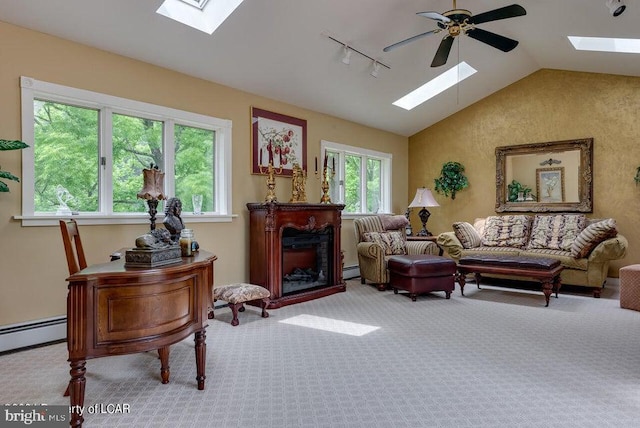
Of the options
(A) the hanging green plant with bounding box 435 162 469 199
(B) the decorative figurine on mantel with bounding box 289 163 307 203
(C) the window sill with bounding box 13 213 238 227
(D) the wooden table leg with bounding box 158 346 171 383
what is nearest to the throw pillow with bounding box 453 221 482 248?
(A) the hanging green plant with bounding box 435 162 469 199

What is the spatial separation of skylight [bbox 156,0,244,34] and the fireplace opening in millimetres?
2368

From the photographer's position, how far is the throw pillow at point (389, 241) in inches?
223

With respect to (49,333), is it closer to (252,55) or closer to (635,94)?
(252,55)

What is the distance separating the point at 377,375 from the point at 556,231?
4.40m

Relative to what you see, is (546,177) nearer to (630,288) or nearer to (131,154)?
(630,288)

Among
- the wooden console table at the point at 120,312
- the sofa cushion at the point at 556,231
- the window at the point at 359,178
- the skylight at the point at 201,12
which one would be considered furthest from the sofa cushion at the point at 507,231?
the wooden console table at the point at 120,312

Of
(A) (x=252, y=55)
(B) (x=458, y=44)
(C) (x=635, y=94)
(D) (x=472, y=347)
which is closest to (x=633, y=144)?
(C) (x=635, y=94)

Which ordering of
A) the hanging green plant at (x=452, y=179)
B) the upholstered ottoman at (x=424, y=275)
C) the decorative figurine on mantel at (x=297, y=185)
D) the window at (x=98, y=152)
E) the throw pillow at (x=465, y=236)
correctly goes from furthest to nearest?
the hanging green plant at (x=452, y=179) → the throw pillow at (x=465, y=236) → the decorative figurine on mantel at (x=297, y=185) → the upholstered ottoman at (x=424, y=275) → the window at (x=98, y=152)

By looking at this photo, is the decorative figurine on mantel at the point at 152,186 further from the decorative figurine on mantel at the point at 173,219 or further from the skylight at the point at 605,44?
the skylight at the point at 605,44

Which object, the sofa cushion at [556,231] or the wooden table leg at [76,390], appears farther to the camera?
the sofa cushion at [556,231]

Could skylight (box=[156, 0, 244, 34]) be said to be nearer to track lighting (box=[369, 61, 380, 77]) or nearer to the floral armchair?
track lighting (box=[369, 61, 380, 77])


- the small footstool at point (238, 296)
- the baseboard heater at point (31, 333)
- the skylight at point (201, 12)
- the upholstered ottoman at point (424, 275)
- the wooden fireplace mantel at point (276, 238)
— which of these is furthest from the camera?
the upholstered ottoman at point (424, 275)

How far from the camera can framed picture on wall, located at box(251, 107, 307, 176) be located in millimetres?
4816

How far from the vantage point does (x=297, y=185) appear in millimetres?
5137
